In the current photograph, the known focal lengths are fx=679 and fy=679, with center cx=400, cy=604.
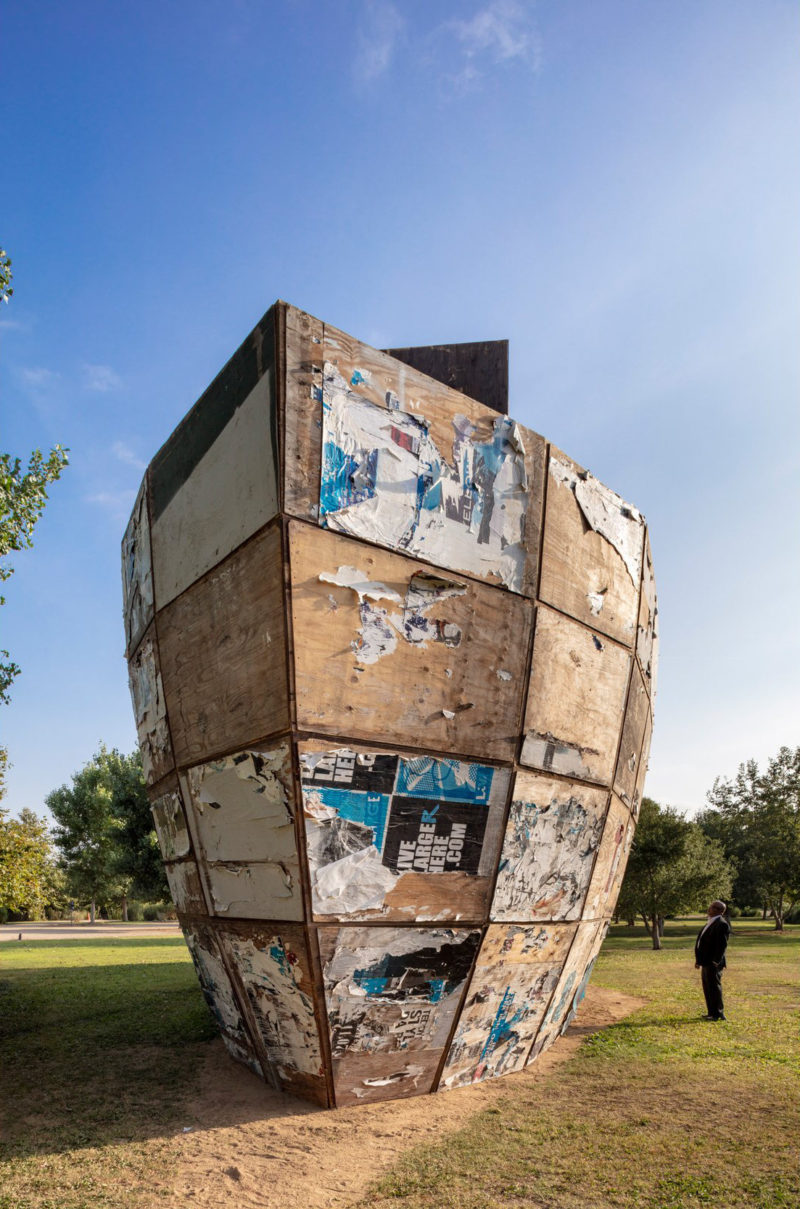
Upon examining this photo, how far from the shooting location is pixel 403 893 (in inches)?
182

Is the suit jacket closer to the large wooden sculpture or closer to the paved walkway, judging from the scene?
the large wooden sculpture

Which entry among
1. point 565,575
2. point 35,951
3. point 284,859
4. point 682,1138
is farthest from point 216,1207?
point 35,951

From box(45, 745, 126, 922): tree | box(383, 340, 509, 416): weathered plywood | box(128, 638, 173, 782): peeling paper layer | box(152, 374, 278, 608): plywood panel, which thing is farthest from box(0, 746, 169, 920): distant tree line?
box(383, 340, 509, 416): weathered plywood

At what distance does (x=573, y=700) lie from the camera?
5.59 metres

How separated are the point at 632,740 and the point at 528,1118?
11.0 ft

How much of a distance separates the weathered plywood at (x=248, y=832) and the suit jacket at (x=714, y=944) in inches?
235

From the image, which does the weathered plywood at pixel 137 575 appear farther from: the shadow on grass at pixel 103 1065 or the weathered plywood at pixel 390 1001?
the shadow on grass at pixel 103 1065

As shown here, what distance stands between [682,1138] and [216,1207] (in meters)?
2.82

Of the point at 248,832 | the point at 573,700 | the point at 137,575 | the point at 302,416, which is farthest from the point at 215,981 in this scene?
the point at 302,416

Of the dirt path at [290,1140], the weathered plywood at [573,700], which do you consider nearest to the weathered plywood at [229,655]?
the weathered plywood at [573,700]

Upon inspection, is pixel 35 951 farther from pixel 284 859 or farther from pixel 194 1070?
pixel 284 859

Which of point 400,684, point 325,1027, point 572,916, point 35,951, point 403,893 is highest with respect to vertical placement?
point 400,684

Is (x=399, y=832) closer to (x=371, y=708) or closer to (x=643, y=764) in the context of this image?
(x=371, y=708)

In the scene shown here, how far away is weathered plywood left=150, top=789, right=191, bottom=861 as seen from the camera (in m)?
5.66
